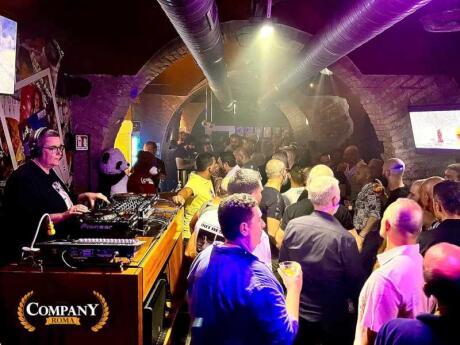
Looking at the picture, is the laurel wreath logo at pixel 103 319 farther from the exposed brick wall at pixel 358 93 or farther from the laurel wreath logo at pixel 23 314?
the exposed brick wall at pixel 358 93

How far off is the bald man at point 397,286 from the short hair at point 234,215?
0.72m

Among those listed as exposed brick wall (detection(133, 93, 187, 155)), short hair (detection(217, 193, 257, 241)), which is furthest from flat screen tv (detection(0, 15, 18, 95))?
exposed brick wall (detection(133, 93, 187, 155))

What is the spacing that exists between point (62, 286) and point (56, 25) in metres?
4.36

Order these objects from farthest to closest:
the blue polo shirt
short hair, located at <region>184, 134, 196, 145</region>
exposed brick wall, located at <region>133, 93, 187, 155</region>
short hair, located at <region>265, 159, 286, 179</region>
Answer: exposed brick wall, located at <region>133, 93, 187, 155</region>
short hair, located at <region>184, 134, 196, 145</region>
short hair, located at <region>265, 159, 286, 179</region>
the blue polo shirt

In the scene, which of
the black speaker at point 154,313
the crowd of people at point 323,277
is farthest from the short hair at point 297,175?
the black speaker at point 154,313

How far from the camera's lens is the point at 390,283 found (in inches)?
79.4

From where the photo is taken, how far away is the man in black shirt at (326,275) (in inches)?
101

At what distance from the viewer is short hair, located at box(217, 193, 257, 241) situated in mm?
1848

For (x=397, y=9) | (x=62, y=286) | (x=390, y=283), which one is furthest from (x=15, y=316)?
(x=397, y=9)

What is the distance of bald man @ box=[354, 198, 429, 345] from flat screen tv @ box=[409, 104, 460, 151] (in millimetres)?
3932

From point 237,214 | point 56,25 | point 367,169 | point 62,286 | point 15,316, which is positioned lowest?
point 15,316

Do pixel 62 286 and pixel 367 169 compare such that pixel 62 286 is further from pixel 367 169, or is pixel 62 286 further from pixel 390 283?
pixel 367 169

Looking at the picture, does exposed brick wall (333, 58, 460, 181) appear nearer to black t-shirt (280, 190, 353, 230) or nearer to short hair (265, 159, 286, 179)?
short hair (265, 159, 286, 179)

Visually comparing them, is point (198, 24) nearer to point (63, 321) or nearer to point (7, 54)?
point (7, 54)
